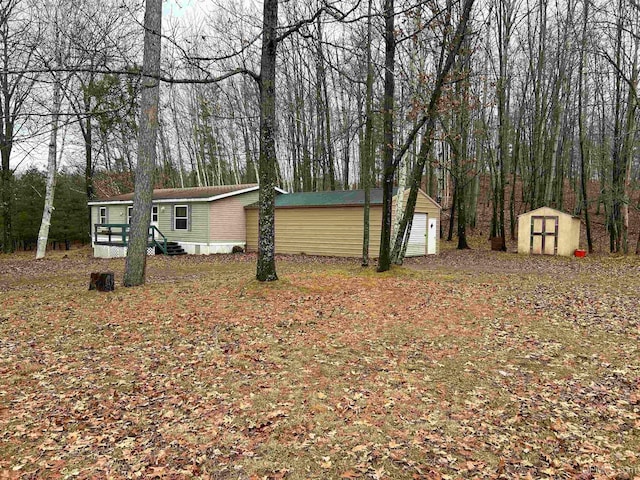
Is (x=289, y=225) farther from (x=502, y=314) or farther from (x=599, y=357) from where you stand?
(x=599, y=357)

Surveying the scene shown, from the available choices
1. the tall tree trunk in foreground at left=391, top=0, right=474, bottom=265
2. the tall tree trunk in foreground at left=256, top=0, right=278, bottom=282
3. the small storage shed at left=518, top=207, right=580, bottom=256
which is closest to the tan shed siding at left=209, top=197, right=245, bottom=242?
the tall tree trunk in foreground at left=391, top=0, right=474, bottom=265

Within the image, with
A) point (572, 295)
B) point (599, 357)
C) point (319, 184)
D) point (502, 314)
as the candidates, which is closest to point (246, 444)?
point (599, 357)

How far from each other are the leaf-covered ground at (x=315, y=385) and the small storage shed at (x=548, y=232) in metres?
9.74

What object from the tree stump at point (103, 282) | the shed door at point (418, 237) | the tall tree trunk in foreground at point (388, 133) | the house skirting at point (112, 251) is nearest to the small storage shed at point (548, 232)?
the shed door at point (418, 237)

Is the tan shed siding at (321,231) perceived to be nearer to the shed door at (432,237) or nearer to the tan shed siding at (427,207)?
the tan shed siding at (427,207)

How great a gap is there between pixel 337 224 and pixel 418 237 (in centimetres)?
370

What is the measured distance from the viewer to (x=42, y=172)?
2650 cm

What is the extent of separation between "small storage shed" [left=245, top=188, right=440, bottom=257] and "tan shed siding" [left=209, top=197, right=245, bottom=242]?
750 millimetres

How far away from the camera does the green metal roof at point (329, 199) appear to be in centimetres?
1712

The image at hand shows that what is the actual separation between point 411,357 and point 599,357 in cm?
229

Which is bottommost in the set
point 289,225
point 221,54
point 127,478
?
point 127,478

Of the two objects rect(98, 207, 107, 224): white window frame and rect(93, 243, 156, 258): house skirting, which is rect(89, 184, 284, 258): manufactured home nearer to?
rect(93, 243, 156, 258): house skirting

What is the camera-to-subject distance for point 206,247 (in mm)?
19094

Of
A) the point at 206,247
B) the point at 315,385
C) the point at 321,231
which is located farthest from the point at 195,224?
the point at 315,385
